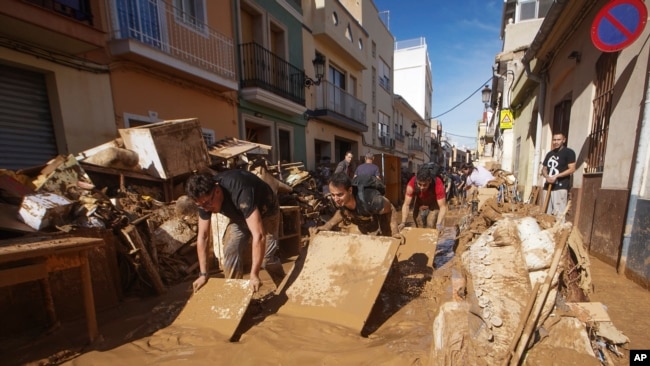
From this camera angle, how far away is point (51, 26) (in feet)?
12.2

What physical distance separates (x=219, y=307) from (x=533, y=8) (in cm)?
1443

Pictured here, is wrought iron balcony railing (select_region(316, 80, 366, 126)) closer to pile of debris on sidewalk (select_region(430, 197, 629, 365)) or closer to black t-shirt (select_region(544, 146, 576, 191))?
black t-shirt (select_region(544, 146, 576, 191))

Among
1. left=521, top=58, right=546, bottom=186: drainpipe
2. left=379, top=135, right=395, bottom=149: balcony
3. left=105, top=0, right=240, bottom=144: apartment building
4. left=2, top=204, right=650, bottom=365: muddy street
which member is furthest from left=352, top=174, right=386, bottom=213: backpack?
left=379, top=135, right=395, bottom=149: balcony

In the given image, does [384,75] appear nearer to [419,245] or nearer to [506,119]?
[506,119]

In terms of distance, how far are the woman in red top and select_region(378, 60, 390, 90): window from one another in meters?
15.0

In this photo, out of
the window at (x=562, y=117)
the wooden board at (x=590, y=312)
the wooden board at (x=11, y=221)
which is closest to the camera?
the wooden board at (x=590, y=312)

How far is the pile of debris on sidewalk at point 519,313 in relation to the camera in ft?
4.78

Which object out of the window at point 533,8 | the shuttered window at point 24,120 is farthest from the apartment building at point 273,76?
the window at point 533,8

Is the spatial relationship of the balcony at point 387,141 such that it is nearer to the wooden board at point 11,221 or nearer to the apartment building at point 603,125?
the apartment building at point 603,125

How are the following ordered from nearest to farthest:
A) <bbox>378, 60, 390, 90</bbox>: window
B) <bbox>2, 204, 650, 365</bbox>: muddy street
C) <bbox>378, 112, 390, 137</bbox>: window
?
1. <bbox>2, 204, 650, 365</bbox>: muddy street
2. <bbox>378, 60, 390, 90</bbox>: window
3. <bbox>378, 112, 390, 137</bbox>: window

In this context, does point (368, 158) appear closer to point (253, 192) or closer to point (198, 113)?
point (198, 113)

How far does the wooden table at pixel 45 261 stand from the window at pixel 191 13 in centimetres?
547

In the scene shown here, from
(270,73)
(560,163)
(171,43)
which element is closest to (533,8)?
(560,163)

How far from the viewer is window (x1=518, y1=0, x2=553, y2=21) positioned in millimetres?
10547
